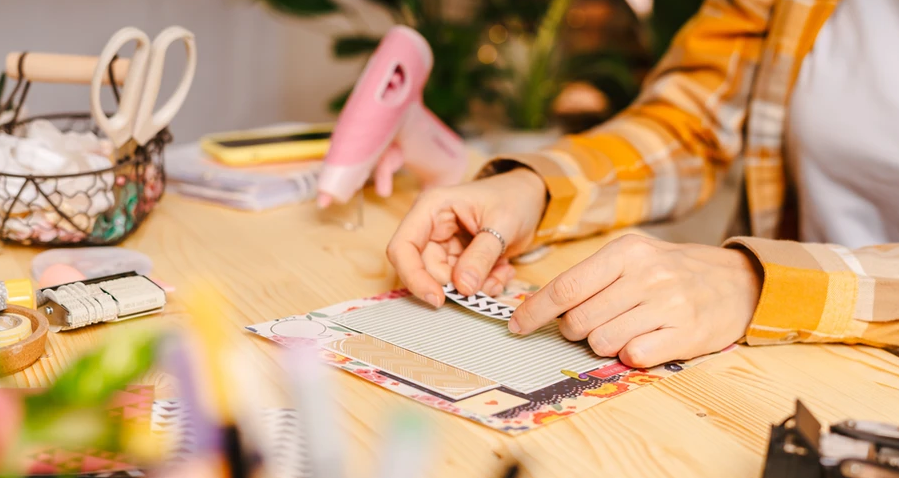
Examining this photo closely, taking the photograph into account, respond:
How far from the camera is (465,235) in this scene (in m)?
0.81

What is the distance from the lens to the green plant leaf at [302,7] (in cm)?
224

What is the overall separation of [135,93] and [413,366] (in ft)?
1.42

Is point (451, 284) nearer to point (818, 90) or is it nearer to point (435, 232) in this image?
point (435, 232)

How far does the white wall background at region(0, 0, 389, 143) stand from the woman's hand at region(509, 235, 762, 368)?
1039mm

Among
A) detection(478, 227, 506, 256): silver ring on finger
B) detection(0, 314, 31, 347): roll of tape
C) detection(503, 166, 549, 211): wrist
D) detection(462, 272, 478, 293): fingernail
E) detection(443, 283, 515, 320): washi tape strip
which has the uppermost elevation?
detection(503, 166, 549, 211): wrist

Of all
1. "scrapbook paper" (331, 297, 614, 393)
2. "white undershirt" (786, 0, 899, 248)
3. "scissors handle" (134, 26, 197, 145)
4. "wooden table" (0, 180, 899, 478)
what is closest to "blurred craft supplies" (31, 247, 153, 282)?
"wooden table" (0, 180, 899, 478)

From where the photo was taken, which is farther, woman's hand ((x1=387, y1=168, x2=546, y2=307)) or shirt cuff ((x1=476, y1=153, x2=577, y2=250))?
shirt cuff ((x1=476, y1=153, x2=577, y2=250))

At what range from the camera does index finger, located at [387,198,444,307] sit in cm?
70

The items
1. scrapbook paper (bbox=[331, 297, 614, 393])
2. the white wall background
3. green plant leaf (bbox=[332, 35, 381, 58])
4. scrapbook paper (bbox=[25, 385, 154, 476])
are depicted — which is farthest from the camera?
green plant leaf (bbox=[332, 35, 381, 58])

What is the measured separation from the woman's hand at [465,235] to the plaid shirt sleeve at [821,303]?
0.77 ft

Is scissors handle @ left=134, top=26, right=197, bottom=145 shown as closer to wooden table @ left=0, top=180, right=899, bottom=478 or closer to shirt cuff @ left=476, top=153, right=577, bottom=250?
wooden table @ left=0, top=180, right=899, bottom=478

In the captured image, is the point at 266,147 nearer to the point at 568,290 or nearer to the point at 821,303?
the point at 568,290

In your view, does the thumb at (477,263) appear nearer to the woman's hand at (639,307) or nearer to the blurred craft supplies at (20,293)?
the woman's hand at (639,307)

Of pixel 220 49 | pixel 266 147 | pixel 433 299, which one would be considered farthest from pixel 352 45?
pixel 433 299
